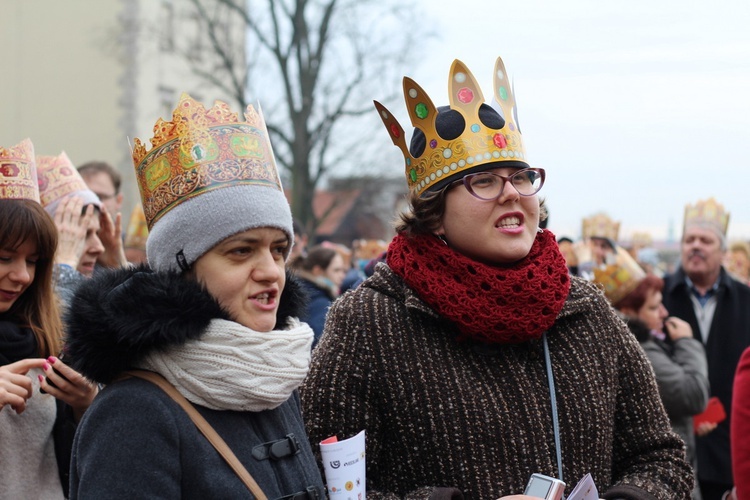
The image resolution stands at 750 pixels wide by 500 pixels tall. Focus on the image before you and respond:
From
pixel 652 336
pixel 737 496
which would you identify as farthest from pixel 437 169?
pixel 652 336

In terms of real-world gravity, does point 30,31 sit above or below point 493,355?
above

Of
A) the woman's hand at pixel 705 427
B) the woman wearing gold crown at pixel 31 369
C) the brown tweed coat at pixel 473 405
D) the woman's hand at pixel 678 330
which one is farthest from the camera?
the woman's hand at pixel 705 427

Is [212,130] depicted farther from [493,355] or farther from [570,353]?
[570,353]

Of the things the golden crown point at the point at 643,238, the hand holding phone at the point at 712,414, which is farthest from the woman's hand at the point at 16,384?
the golden crown point at the point at 643,238

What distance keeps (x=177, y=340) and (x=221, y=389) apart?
15cm

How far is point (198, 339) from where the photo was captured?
2.14 metres

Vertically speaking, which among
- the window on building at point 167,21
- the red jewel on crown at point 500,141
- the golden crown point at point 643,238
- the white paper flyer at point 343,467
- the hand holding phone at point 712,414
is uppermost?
the window on building at point 167,21

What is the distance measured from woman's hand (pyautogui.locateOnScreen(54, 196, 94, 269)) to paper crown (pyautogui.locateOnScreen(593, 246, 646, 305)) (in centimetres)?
310

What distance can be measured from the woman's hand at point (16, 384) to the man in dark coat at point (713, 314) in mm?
4650

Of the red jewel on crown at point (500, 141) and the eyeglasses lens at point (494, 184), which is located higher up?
the red jewel on crown at point (500, 141)

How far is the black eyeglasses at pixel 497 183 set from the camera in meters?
2.90

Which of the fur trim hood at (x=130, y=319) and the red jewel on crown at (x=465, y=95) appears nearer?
the fur trim hood at (x=130, y=319)

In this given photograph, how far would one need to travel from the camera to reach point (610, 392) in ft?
9.58

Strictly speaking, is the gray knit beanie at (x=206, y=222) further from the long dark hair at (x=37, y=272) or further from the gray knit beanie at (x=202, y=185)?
the long dark hair at (x=37, y=272)
